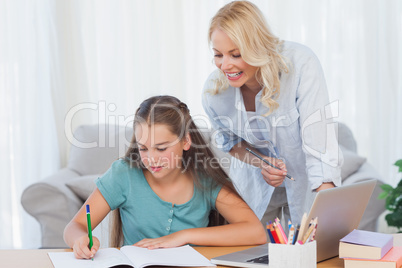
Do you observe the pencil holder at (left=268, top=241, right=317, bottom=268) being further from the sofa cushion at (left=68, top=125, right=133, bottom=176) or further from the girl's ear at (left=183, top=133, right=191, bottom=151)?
the sofa cushion at (left=68, top=125, right=133, bottom=176)

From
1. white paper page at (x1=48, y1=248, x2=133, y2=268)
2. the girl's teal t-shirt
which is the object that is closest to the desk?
white paper page at (x1=48, y1=248, x2=133, y2=268)

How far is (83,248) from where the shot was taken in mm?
1316

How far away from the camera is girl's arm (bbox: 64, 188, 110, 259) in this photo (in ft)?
4.32

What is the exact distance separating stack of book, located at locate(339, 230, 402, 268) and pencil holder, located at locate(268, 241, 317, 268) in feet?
0.44

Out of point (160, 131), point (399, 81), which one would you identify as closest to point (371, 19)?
point (399, 81)

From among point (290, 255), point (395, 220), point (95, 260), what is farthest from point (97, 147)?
point (290, 255)

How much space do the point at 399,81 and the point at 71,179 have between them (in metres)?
2.28

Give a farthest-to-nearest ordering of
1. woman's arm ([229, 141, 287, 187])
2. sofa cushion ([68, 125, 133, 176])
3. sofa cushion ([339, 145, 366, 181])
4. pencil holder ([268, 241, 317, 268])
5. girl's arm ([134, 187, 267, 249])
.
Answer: sofa cushion ([68, 125, 133, 176]) → sofa cushion ([339, 145, 366, 181]) → woman's arm ([229, 141, 287, 187]) → girl's arm ([134, 187, 267, 249]) → pencil holder ([268, 241, 317, 268])

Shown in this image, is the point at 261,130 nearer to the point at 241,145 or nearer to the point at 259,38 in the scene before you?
the point at 241,145

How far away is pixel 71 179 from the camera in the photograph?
10.8ft

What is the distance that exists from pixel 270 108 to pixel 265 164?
19cm

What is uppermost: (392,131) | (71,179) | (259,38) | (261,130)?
(259,38)

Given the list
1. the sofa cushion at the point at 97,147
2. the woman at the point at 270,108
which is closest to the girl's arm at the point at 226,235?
the woman at the point at 270,108

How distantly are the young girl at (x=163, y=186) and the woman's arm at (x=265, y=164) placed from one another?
5.5 inches
